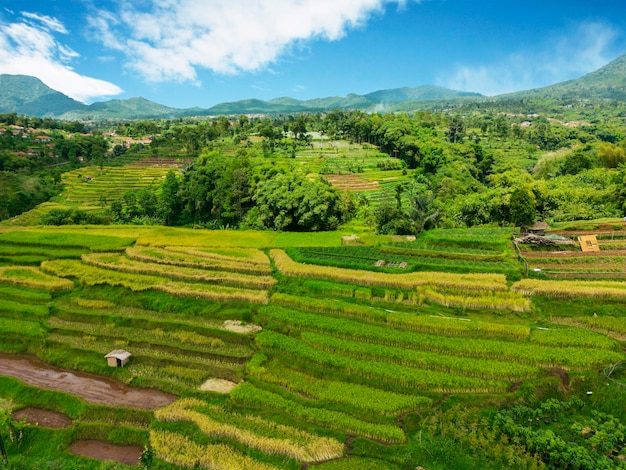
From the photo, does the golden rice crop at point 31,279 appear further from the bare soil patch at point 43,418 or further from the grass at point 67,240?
the bare soil patch at point 43,418

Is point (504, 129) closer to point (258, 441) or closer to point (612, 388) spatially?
point (612, 388)

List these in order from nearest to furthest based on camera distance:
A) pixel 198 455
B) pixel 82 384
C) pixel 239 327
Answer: pixel 198 455
pixel 82 384
pixel 239 327

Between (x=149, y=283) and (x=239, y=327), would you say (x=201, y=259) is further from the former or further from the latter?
(x=239, y=327)

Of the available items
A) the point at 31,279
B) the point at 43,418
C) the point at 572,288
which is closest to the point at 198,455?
the point at 43,418

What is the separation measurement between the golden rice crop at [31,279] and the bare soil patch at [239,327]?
14071 mm

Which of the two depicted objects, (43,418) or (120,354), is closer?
(43,418)

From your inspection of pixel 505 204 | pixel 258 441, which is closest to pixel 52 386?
pixel 258 441

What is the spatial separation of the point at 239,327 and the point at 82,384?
8.49 meters

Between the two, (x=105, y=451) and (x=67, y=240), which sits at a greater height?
(x=67, y=240)

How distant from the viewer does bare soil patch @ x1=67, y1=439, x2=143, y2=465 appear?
617 inches

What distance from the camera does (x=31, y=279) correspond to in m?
30.6

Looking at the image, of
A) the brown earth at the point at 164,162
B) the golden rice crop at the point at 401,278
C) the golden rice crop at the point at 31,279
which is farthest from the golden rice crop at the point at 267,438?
the brown earth at the point at 164,162

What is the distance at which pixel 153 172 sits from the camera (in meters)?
80.3

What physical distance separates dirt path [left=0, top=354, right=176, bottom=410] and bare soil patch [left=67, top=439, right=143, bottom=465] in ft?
7.23
